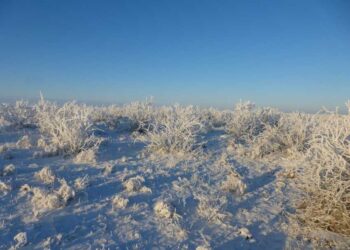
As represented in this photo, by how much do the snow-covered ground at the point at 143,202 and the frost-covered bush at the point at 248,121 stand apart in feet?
7.03

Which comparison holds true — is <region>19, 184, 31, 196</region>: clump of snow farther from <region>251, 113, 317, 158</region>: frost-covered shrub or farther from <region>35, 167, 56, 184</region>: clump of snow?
<region>251, 113, 317, 158</region>: frost-covered shrub

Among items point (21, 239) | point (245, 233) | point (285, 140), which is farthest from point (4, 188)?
point (285, 140)

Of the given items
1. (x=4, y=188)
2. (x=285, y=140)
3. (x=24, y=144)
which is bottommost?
(x=4, y=188)

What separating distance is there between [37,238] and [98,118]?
24.0 ft

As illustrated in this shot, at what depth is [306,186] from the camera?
4.34 m

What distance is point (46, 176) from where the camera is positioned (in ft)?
15.8

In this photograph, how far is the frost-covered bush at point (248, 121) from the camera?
A: 28.4 ft

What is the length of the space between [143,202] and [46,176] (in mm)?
1369

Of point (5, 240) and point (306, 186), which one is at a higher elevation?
point (306, 186)

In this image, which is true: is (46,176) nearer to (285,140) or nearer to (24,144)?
(24,144)

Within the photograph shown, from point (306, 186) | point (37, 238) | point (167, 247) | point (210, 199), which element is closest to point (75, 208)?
point (37, 238)

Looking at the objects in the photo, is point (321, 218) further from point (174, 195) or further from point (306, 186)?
point (174, 195)

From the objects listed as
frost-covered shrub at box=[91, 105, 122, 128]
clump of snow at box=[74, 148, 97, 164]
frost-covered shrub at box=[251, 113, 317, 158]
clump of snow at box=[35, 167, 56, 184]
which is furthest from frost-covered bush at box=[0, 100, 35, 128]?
frost-covered shrub at box=[251, 113, 317, 158]

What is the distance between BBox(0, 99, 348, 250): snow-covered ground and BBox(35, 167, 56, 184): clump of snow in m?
0.02
